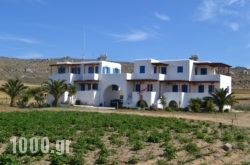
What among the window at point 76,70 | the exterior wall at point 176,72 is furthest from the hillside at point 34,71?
the exterior wall at point 176,72

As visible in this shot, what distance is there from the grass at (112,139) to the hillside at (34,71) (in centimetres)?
9676

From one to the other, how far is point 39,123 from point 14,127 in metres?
2.70

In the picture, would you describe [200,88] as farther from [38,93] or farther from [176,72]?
[38,93]

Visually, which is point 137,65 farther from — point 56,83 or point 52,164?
point 52,164

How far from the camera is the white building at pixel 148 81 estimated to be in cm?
5575

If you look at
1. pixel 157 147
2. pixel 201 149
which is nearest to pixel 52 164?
pixel 157 147

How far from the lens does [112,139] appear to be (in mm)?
20922

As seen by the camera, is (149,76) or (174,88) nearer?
(174,88)

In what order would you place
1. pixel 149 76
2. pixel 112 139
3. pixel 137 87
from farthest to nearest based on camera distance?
pixel 137 87
pixel 149 76
pixel 112 139

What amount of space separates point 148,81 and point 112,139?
36.5 meters

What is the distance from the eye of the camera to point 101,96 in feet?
200

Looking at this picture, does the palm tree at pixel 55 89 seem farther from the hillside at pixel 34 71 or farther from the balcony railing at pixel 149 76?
the hillside at pixel 34 71

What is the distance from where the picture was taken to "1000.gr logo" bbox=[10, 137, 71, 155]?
54.7 ft

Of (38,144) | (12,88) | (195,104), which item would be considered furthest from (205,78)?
Result: (38,144)
